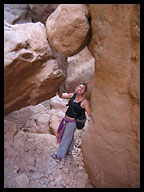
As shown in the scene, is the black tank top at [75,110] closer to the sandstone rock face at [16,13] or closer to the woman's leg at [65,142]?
the woman's leg at [65,142]

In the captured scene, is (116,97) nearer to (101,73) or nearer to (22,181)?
(101,73)

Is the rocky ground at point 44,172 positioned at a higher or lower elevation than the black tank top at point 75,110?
lower

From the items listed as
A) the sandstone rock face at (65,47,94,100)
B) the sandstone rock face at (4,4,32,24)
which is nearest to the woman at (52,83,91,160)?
the sandstone rock face at (65,47,94,100)

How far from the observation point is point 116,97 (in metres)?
2.45

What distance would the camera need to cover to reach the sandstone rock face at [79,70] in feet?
19.1

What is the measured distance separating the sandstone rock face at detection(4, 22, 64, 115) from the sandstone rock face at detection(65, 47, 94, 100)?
2571mm

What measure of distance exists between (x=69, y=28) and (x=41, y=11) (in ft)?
21.4

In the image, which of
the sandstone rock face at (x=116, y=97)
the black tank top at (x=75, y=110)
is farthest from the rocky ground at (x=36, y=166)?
the black tank top at (x=75, y=110)

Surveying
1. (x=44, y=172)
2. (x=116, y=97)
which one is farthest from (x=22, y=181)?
(x=116, y=97)

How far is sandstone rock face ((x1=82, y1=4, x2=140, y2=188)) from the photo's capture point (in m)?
2.18

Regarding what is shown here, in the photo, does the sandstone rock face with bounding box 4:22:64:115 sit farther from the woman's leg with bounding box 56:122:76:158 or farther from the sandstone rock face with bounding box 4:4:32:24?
the sandstone rock face with bounding box 4:4:32:24

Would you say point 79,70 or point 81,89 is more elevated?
point 81,89

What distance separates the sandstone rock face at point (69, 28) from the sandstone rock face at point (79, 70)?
2.84 m
